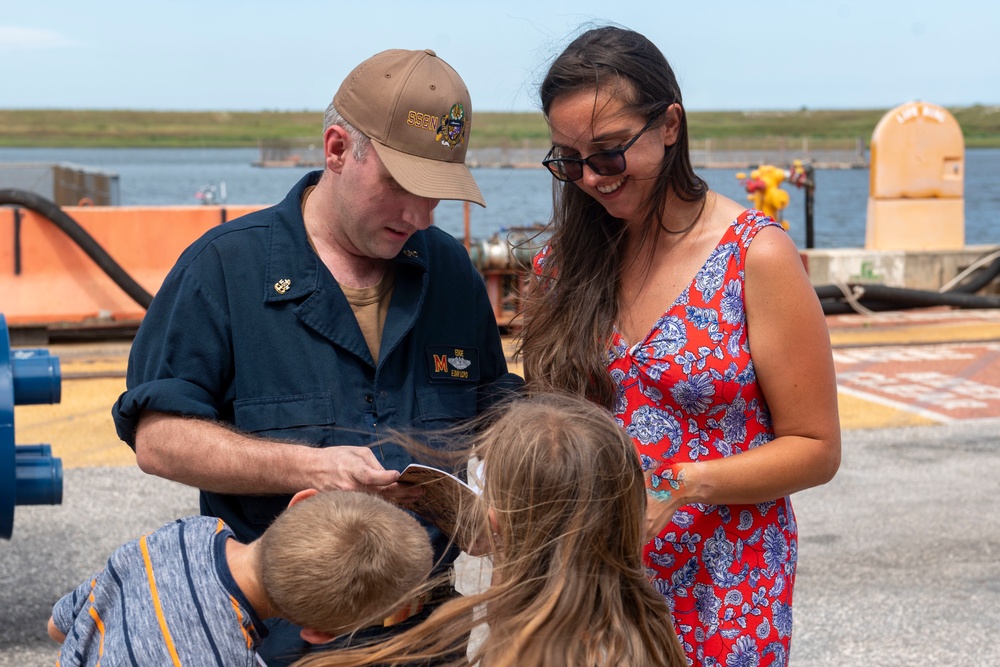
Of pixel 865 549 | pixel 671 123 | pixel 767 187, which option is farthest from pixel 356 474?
pixel 767 187

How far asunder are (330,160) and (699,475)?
112 centimetres

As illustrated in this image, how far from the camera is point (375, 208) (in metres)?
2.55

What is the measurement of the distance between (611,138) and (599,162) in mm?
61

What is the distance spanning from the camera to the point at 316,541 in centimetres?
204

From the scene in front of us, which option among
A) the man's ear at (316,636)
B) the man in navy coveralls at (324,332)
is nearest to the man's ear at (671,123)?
the man in navy coveralls at (324,332)

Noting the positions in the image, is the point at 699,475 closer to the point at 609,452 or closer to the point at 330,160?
the point at 609,452

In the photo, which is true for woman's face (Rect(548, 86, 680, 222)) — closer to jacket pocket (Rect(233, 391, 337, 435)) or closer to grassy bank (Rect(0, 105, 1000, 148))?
jacket pocket (Rect(233, 391, 337, 435))

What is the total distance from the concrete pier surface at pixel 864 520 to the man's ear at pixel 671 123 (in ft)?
3.53

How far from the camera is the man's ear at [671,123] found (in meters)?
2.50

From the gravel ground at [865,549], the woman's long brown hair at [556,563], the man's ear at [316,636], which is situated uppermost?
the woman's long brown hair at [556,563]

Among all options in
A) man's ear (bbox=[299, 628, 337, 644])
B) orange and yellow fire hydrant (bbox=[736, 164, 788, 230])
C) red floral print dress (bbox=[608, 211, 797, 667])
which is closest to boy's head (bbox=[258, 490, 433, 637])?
man's ear (bbox=[299, 628, 337, 644])

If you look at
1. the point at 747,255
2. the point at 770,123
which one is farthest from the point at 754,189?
the point at 770,123

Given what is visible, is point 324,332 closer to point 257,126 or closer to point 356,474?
point 356,474

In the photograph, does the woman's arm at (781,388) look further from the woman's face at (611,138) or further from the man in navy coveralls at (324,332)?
the man in navy coveralls at (324,332)
